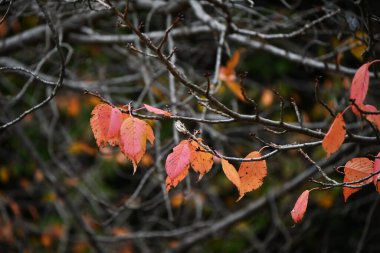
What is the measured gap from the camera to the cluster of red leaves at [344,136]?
1.25 meters

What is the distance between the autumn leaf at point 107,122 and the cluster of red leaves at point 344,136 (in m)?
0.62

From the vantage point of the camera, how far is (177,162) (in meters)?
1.38

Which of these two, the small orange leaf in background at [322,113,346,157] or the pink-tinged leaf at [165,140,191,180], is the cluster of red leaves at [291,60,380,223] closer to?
the small orange leaf in background at [322,113,346,157]

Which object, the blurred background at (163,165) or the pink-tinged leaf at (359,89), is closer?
the pink-tinged leaf at (359,89)

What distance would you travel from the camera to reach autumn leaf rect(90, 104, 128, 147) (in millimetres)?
1367

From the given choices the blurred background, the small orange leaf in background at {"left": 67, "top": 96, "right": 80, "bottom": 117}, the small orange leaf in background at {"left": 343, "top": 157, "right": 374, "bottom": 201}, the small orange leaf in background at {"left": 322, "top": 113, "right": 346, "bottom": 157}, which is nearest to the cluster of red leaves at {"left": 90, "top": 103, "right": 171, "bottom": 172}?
the small orange leaf in background at {"left": 322, "top": 113, "right": 346, "bottom": 157}

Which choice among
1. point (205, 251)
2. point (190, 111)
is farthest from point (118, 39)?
point (205, 251)

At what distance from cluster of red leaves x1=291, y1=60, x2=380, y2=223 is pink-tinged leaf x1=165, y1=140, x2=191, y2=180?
40cm

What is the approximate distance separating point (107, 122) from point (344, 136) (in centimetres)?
72

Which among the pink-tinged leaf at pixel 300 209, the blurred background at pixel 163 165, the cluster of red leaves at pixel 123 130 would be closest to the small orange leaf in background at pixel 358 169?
the pink-tinged leaf at pixel 300 209

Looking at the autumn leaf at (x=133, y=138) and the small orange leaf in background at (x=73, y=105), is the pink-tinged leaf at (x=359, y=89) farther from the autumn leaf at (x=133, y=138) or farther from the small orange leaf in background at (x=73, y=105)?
the small orange leaf in background at (x=73, y=105)

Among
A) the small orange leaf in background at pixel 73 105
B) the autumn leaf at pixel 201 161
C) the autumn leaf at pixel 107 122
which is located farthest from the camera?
the small orange leaf in background at pixel 73 105

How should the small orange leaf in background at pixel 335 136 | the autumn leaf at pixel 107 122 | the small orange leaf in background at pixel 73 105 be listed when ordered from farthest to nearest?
the small orange leaf in background at pixel 73 105 → the autumn leaf at pixel 107 122 → the small orange leaf in background at pixel 335 136

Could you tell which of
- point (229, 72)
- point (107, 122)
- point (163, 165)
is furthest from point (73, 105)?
point (107, 122)
